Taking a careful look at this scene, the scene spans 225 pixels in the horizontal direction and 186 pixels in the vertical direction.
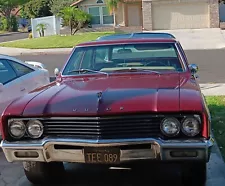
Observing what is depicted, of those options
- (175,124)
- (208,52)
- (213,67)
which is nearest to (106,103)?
(175,124)

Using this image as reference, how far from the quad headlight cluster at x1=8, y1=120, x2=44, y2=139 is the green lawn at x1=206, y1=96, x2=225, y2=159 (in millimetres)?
2844

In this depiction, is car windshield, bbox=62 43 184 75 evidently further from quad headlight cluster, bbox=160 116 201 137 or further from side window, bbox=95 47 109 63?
quad headlight cluster, bbox=160 116 201 137

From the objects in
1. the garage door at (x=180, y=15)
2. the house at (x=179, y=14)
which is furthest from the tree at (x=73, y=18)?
the garage door at (x=180, y=15)

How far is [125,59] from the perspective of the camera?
648 centimetres

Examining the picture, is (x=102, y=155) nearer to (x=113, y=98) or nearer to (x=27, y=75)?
(x=113, y=98)

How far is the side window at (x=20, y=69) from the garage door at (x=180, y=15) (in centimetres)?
3014

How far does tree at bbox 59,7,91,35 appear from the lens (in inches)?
1300

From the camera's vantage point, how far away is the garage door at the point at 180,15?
37562 mm

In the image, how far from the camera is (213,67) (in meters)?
16.8

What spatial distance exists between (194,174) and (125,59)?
1977 millimetres

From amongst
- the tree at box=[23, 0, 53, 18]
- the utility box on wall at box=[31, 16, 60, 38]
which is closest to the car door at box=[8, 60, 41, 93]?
the utility box on wall at box=[31, 16, 60, 38]

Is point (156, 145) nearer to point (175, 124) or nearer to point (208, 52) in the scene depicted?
point (175, 124)

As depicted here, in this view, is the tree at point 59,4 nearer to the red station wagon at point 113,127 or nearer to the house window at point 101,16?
the house window at point 101,16

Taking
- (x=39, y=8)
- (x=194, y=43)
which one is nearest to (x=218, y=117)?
(x=194, y=43)
